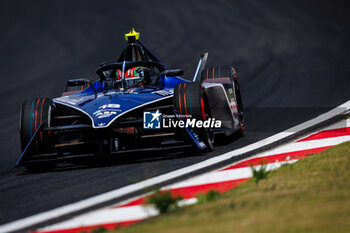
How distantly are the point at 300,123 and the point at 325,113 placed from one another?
75cm

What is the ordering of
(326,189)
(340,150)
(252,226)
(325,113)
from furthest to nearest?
(325,113)
(340,150)
(326,189)
(252,226)

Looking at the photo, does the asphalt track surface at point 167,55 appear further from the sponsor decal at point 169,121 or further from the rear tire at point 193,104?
the sponsor decal at point 169,121

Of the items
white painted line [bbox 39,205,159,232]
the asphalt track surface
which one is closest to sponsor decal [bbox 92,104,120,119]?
the asphalt track surface

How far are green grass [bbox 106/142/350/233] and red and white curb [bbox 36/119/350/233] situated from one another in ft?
1.01

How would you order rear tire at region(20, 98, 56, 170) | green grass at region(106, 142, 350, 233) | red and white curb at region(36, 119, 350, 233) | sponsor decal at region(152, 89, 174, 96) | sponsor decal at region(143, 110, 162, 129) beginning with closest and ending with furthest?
green grass at region(106, 142, 350, 233), red and white curb at region(36, 119, 350, 233), sponsor decal at region(143, 110, 162, 129), rear tire at region(20, 98, 56, 170), sponsor decal at region(152, 89, 174, 96)

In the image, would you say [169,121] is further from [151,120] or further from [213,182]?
[213,182]

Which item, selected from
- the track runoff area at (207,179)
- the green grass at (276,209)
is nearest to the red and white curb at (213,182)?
the track runoff area at (207,179)

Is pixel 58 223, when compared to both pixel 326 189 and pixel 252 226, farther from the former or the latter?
pixel 326 189

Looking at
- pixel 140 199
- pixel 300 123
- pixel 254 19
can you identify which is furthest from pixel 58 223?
pixel 254 19

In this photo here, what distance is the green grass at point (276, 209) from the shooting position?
3686 millimetres

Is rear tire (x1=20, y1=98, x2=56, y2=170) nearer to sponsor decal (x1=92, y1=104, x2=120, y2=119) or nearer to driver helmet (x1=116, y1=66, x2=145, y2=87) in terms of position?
sponsor decal (x1=92, y1=104, x2=120, y2=119)

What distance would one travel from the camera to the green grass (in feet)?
12.1

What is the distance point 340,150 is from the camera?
6.21 metres

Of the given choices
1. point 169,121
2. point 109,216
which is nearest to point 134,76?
point 169,121
